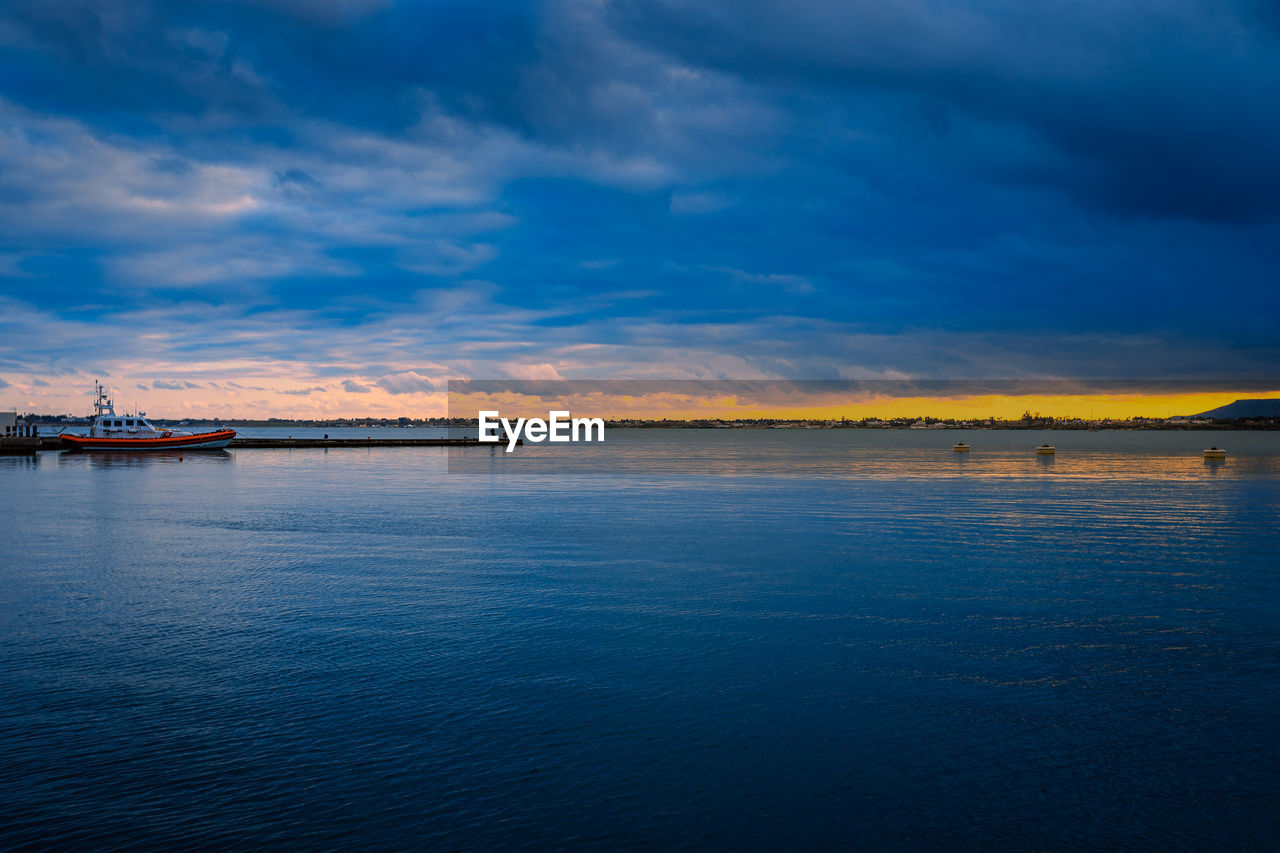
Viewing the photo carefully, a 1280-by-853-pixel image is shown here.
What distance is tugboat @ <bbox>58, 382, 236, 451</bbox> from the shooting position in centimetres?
10900

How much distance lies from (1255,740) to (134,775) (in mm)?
15814

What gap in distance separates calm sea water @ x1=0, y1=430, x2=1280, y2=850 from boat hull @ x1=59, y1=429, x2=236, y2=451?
89.1m

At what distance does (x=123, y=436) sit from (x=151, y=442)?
141 inches

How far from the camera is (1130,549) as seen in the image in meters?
31.5

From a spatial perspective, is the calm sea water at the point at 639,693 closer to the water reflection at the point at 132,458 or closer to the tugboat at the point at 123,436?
the water reflection at the point at 132,458

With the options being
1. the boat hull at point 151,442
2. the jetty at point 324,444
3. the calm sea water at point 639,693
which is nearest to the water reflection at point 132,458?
the boat hull at point 151,442

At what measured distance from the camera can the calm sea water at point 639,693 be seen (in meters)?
9.87

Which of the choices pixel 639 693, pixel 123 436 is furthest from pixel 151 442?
pixel 639 693

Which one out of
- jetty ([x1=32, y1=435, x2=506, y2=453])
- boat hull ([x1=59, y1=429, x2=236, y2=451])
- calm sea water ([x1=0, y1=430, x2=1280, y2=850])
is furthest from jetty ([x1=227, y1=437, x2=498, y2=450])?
calm sea water ([x1=0, y1=430, x2=1280, y2=850])

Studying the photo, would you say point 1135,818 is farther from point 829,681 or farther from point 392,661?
point 392,661

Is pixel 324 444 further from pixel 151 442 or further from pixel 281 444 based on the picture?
pixel 151 442

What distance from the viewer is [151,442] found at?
113625 mm

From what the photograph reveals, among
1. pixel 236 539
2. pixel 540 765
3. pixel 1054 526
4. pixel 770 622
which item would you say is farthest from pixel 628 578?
pixel 1054 526

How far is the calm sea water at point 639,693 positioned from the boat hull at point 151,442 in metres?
89.1
